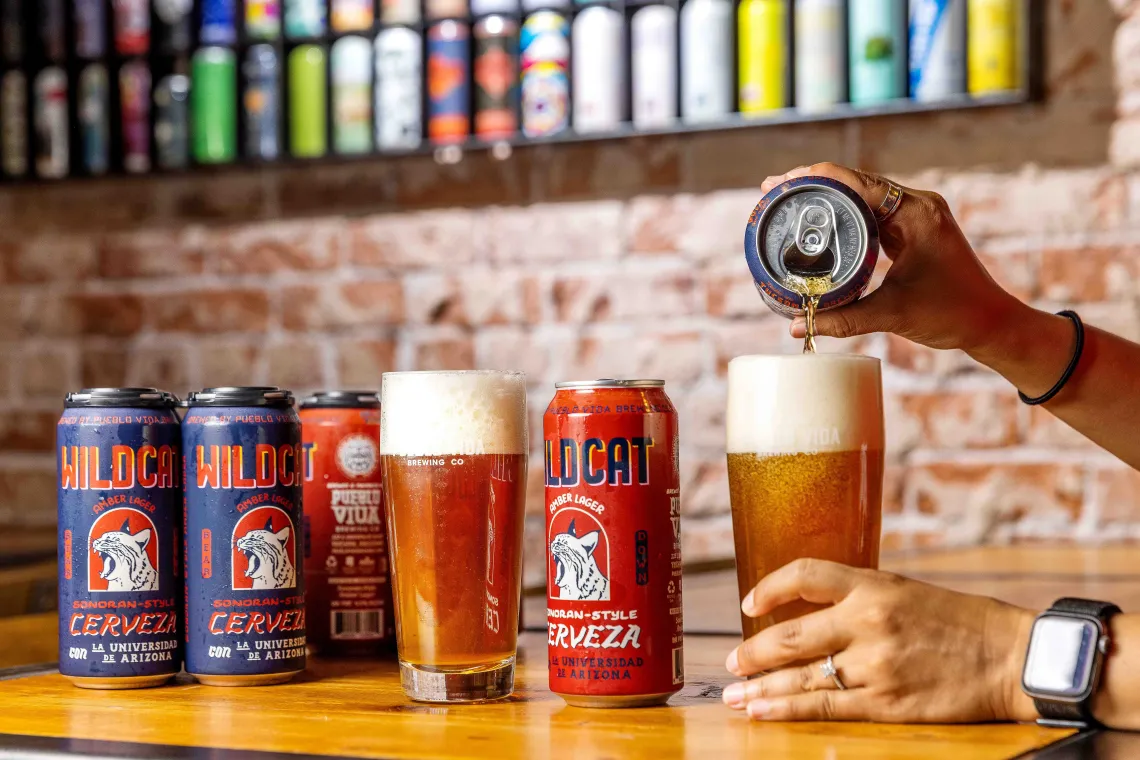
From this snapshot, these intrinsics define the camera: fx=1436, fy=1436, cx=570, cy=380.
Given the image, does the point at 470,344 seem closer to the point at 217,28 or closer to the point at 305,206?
the point at 305,206

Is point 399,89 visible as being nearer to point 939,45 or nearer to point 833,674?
point 939,45

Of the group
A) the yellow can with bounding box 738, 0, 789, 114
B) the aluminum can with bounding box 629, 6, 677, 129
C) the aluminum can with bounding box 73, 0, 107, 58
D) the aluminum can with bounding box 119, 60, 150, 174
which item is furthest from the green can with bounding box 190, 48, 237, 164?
the yellow can with bounding box 738, 0, 789, 114

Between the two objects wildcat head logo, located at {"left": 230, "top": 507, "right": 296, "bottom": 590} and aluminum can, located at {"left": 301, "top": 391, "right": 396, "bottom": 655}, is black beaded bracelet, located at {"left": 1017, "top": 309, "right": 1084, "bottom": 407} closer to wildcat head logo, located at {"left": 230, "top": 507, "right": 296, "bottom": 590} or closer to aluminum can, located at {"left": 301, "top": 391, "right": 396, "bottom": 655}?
aluminum can, located at {"left": 301, "top": 391, "right": 396, "bottom": 655}

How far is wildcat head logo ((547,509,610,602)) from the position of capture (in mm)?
871

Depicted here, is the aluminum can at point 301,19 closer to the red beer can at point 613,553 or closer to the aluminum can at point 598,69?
the aluminum can at point 598,69

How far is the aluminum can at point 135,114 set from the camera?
282 cm

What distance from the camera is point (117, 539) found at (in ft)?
3.14

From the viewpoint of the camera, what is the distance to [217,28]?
2.77 m

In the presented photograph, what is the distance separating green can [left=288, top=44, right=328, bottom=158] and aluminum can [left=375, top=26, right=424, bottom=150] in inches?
4.4

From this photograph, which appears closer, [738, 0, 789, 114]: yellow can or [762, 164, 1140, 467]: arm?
[762, 164, 1140, 467]: arm

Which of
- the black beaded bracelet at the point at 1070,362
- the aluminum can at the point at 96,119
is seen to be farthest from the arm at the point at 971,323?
the aluminum can at the point at 96,119

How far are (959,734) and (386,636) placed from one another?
19.0 inches

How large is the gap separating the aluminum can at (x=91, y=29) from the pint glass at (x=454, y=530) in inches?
86.3

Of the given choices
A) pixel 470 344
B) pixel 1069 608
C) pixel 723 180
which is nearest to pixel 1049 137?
pixel 723 180
